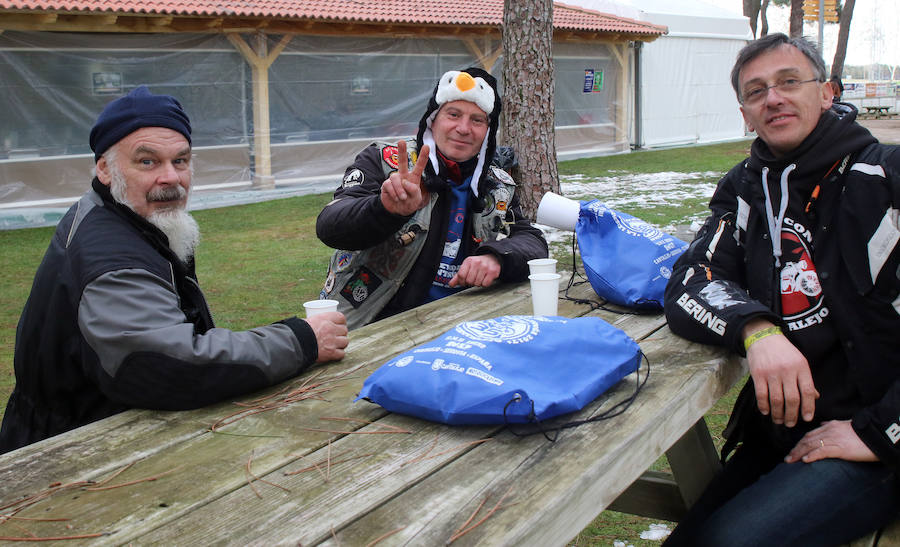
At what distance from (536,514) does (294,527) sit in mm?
397

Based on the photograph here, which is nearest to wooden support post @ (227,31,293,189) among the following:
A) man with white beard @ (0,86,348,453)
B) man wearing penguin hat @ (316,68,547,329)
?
man wearing penguin hat @ (316,68,547,329)

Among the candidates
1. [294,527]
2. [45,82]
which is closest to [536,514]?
[294,527]

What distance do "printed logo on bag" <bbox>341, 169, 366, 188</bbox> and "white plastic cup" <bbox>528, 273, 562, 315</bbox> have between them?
975 mm

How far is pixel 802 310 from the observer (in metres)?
2.13

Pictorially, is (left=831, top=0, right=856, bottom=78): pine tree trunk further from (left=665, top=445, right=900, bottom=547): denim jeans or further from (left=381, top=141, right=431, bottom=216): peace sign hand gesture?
(left=665, top=445, right=900, bottom=547): denim jeans

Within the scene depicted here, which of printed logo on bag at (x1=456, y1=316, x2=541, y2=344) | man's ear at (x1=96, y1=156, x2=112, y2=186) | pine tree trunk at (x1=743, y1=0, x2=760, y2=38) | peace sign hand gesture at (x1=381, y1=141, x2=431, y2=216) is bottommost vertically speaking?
printed logo on bag at (x1=456, y1=316, x2=541, y2=344)

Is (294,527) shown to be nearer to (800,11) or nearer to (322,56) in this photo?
(322,56)

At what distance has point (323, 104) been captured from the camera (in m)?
14.6

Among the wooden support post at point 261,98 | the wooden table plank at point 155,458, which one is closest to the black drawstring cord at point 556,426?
the wooden table plank at point 155,458

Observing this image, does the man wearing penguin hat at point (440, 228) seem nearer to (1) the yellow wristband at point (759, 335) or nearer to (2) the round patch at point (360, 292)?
(2) the round patch at point (360, 292)

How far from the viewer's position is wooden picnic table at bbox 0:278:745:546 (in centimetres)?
132

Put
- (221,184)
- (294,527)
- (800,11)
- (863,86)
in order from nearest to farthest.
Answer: (294,527), (221,184), (800,11), (863,86)

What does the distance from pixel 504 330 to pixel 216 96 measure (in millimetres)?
12710

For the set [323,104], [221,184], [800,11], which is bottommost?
[221,184]
